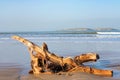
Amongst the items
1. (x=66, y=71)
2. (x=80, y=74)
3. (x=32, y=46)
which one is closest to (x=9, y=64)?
(x=32, y=46)

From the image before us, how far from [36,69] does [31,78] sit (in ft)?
3.89

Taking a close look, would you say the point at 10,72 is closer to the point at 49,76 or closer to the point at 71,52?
the point at 49,76

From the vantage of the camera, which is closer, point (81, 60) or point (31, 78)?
point (31, 78)

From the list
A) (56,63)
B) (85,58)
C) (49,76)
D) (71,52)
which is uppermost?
(85,58)

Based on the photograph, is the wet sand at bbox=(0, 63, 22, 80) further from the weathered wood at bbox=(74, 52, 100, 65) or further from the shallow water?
the weathered wood at bbox=(74, 52, 100, 65)

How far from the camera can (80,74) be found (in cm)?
1136

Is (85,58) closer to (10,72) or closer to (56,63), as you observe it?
(56,63)

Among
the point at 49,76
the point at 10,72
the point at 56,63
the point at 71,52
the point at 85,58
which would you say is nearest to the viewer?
the point at 49,76

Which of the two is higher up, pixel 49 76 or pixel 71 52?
pixel 49 76

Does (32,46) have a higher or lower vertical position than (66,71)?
higher

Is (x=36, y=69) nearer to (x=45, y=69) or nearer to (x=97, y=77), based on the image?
(x=45, y=69)

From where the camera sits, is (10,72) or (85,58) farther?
(10,72)

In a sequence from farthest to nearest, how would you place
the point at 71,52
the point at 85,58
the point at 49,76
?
the point at 71,52 → the point at 85,58 → the point at 49,76

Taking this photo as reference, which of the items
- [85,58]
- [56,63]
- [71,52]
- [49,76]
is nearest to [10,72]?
[56,63]
